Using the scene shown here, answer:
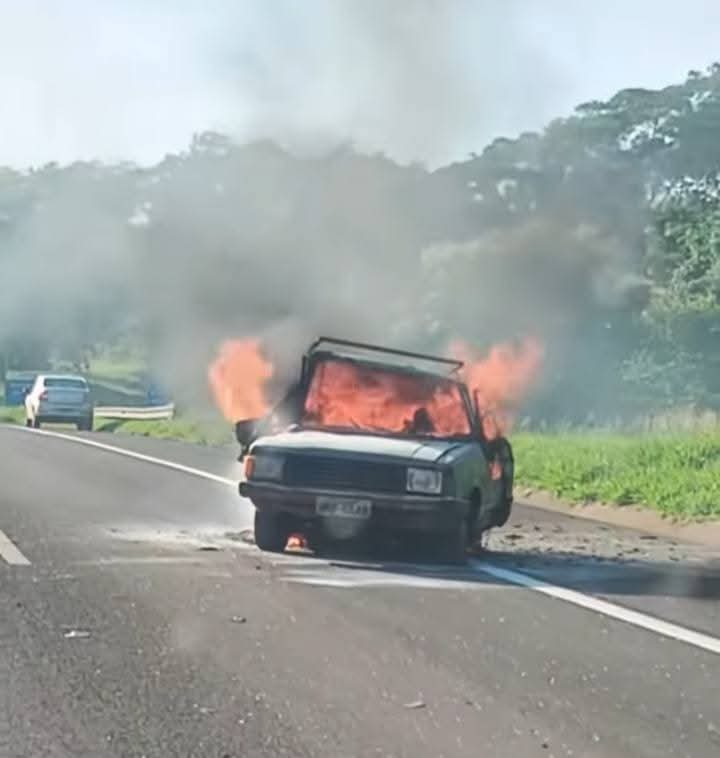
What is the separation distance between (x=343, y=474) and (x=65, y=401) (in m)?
29.4

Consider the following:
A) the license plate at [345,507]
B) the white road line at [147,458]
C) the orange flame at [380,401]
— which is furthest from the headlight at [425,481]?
the white road line at [147,458]

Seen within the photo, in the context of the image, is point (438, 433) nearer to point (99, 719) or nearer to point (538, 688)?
point (538, 688)

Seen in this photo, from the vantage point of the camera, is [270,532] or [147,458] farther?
[147,458]

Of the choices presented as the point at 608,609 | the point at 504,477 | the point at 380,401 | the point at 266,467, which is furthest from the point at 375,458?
the point at 608,609

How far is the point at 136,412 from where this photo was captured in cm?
5262

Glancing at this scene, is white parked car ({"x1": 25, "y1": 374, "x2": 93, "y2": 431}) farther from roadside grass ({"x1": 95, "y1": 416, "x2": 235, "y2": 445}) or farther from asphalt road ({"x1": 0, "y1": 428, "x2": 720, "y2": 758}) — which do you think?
asphalt road ({"x1": 0, "y1": 428, "x2": 720, "y2": 758})

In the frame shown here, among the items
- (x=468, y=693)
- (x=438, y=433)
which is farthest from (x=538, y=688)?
(x=438, y=433)

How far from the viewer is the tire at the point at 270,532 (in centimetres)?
1367

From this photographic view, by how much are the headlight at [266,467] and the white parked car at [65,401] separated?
28686 mm

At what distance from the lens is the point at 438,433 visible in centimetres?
1426

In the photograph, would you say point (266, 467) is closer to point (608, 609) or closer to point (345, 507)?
point (345, 507)

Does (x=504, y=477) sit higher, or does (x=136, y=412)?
(x=504, y=477)

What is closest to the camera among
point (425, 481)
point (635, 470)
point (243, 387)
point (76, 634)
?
point (76, 634)

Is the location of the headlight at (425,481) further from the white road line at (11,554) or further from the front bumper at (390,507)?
the white road line at (11,554)
